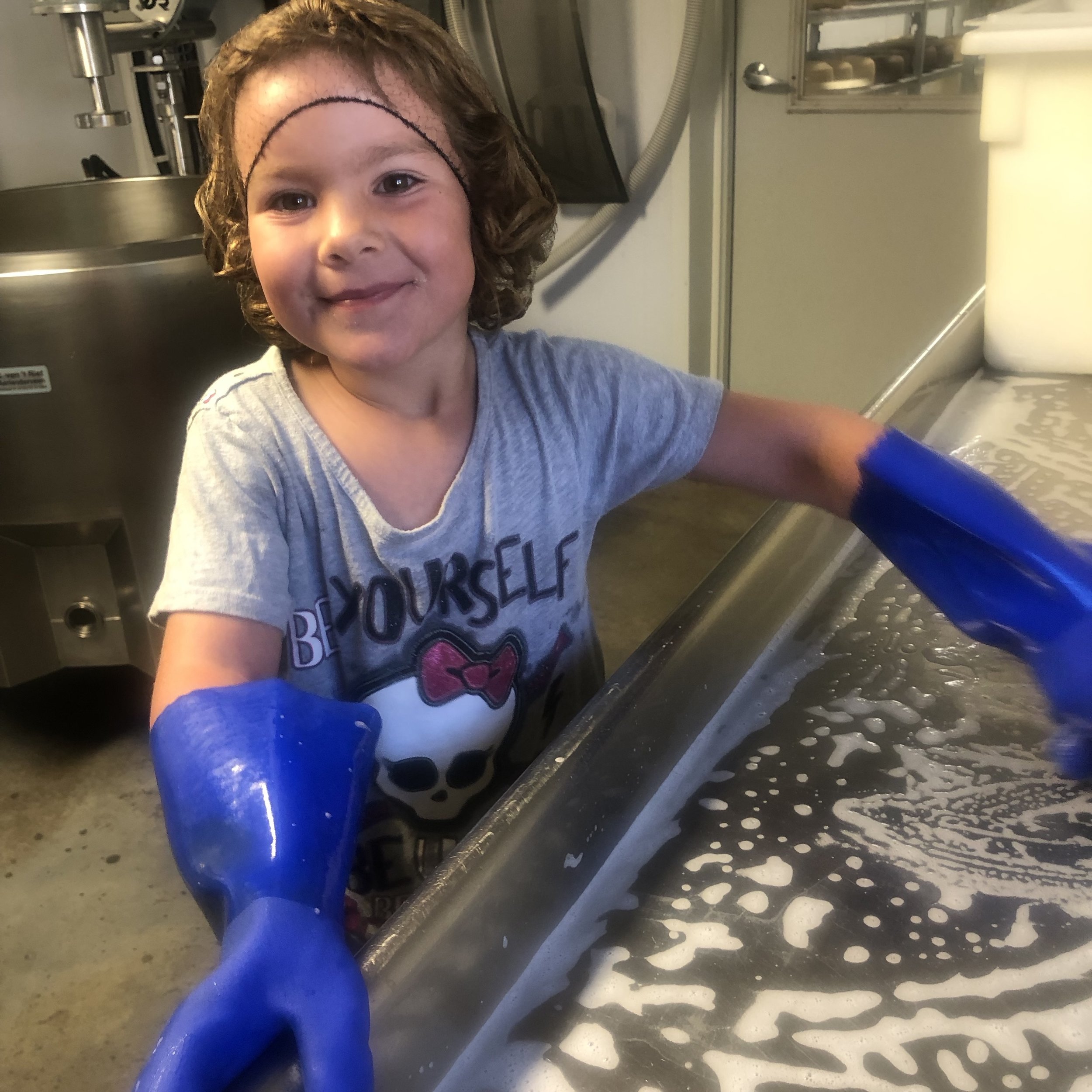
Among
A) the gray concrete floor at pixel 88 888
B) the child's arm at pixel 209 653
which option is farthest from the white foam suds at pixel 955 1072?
the gray concrete floor at pixel 88 888

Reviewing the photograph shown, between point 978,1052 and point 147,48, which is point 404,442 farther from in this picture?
point 147,48

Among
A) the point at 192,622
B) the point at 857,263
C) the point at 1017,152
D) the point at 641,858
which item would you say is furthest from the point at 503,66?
the point at 641,858

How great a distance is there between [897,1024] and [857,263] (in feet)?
4.84

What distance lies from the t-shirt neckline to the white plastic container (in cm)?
41

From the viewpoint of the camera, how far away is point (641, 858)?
34 centimetres

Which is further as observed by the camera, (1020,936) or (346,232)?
(346,232)

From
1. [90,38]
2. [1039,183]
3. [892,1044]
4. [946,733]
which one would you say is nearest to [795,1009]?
[892,1044]

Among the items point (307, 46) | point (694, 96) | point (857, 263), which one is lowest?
point (857, 263)

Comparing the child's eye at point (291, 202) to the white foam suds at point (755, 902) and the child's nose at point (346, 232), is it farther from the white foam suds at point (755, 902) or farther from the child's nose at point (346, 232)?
the white foam suds at point (755, 902)

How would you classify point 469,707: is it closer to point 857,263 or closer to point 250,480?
point 250,480

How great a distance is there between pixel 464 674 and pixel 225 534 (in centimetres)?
15

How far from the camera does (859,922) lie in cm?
31

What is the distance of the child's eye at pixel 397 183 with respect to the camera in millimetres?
454

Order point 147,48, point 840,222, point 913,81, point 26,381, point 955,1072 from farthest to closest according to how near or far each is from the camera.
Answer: point 840,222 → point 913,81 → point 147,48 → point 26,381 → point 955,1072
